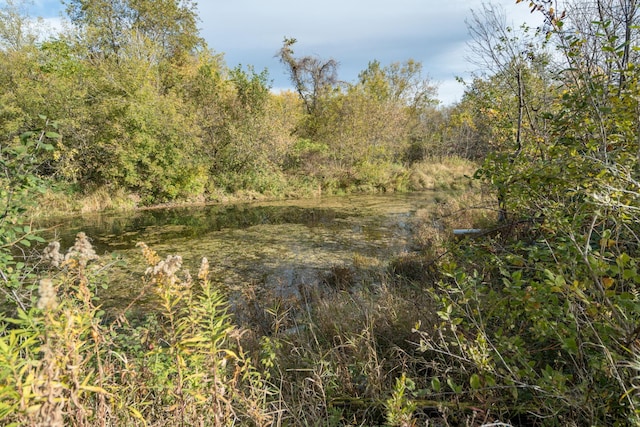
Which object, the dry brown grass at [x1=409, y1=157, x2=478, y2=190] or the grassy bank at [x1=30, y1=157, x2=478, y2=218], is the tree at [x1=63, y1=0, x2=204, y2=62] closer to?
the grassy bank at [x1=30, y1=157, x2=478, y2=218]

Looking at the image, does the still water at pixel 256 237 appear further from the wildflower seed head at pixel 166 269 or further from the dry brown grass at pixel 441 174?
the dry brown grass at pixel 441 174

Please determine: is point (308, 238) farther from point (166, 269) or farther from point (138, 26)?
point (138, 26)

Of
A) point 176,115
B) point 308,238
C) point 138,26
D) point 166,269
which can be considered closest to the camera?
point 166,269

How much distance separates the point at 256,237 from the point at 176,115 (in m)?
7.92

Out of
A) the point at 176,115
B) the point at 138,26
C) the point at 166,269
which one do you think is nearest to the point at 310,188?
the point at 176,115

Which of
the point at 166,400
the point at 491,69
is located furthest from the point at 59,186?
the point at 491,69

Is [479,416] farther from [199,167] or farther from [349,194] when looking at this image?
[349,194]

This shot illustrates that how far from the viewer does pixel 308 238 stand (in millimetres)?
8383

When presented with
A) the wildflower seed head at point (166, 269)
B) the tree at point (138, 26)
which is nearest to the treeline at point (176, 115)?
the tree at point (138, 26)

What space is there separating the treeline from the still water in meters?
2.23

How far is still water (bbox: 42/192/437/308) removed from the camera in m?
5.96

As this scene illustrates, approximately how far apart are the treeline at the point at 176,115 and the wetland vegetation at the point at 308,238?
4.3 inches

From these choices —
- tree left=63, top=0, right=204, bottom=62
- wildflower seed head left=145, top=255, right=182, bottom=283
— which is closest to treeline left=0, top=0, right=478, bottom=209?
tree left=63, top=0, right=204, bottom=62

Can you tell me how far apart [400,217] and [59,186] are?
935cm
